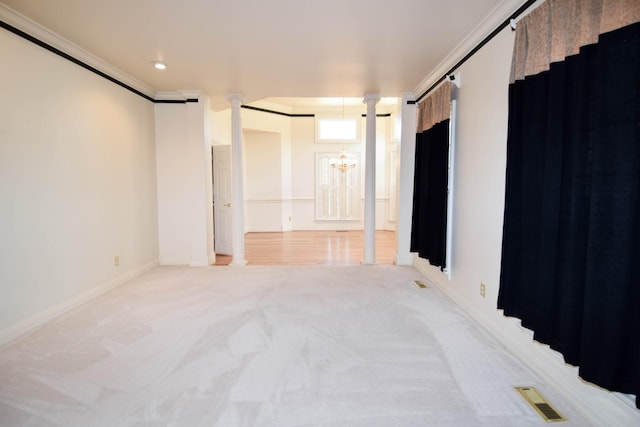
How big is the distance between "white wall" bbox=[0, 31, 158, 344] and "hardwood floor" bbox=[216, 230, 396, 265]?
187 centimetres

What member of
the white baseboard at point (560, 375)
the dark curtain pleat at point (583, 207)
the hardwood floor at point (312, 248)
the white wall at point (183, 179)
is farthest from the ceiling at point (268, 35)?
the hardwood floor at point (312, 248)

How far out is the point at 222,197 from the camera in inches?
230

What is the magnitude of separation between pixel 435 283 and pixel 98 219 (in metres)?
4.16

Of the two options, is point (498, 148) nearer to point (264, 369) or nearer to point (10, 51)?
point (264, 369)

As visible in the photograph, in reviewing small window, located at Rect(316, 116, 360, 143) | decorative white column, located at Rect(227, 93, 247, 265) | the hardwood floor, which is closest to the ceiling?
decorative white column, located at Rect(227, 93, 247, 265)

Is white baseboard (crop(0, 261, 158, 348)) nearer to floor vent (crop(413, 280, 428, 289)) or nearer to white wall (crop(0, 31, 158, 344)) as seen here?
white wall (crop(0, 31, 158, 344))

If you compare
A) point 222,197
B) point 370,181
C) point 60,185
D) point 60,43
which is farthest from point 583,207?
point 222,197

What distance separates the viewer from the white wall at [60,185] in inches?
101

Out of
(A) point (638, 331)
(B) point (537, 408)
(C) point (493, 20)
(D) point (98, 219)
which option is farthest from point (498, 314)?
(D) point (98, 219)

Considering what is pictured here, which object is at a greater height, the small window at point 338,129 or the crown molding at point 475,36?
the small window at point 338,129

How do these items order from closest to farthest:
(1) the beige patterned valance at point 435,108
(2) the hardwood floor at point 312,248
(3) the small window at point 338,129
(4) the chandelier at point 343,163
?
(1) the beige patterned valance at point 435,108
(2) the hardwood floor at point 312,248
(4) the chandelier at point 343,163
(3) the small window at point 338,129

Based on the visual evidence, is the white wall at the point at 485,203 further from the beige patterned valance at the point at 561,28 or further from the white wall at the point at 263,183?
the white wall at the point at 263,183

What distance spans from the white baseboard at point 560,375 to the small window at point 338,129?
6459 millimetres

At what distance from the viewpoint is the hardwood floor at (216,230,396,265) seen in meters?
5.38
